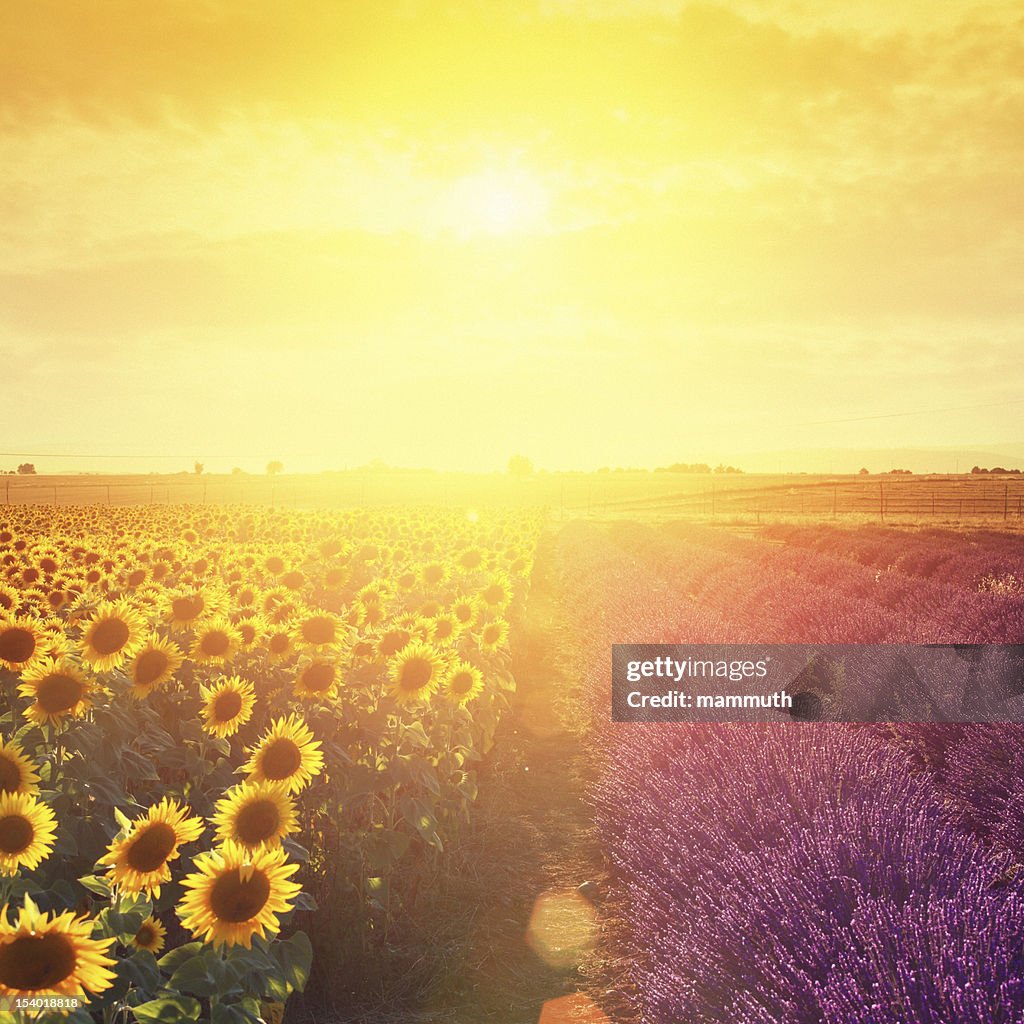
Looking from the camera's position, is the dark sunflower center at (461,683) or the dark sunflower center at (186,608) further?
the dark sunflower center at (461,683)

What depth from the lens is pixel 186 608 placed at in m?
4.27

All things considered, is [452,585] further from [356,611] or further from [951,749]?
[951,749]

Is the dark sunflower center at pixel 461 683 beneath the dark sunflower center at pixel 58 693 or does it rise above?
beneath

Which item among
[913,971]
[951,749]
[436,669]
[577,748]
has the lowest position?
[577,748]

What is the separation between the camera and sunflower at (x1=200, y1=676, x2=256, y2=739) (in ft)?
11.2

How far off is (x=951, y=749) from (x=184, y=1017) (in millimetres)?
4479


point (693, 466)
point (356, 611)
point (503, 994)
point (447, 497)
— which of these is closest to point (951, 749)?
point (503, 994)

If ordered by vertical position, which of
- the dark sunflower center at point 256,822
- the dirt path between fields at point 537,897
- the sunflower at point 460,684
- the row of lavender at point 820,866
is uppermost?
the dark sunflower center at point 256,822

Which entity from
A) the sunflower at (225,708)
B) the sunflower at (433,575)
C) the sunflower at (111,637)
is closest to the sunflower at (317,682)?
the sunflower at (225,708)

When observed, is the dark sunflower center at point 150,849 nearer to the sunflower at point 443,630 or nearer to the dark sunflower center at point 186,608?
the dark sunflower center at point 186,608

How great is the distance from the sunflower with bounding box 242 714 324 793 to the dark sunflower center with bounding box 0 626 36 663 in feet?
3.41

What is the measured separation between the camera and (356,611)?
5016 mm

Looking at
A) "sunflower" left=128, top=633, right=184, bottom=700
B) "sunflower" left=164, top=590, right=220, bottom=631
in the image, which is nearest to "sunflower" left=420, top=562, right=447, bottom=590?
"sunflower" left=164, top=590, right=220, bottom=631

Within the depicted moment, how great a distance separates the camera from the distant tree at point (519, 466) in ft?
458
